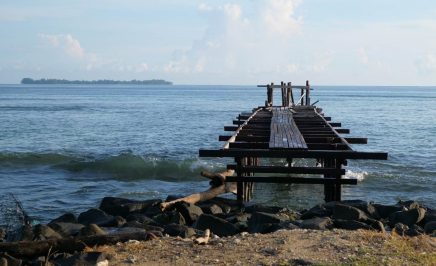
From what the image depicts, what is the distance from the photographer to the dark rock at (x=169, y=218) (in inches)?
443

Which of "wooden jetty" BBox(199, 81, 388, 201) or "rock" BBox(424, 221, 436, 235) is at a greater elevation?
"wooden jetty" BBox(199, 81, 388, 201)

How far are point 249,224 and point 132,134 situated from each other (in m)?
29.2

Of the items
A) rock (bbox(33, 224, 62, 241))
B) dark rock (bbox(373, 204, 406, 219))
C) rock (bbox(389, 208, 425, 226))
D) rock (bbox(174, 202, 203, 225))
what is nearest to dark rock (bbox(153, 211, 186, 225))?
rock (bbox(174, 202, 203, 225))

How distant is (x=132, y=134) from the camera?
128ft

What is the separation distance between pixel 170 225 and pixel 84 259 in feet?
8.52

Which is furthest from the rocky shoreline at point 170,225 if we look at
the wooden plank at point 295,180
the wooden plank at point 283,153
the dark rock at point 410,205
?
the wooden plank at point 283,153

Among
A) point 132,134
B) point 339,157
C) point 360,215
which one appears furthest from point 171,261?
point 132,134

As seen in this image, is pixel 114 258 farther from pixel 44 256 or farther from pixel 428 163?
pixel 428 163

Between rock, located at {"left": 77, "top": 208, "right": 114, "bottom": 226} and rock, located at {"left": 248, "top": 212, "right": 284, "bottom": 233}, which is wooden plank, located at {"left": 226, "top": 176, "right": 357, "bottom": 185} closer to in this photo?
rock, located at {"left": 248, "top": 212, "right": 284, "bottom": 233}

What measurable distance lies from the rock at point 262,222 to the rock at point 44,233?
316cm

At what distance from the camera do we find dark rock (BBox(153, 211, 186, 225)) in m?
11.3

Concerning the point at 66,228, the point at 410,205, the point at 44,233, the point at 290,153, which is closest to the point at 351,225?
the point at 290,153

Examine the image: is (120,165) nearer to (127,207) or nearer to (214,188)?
(214,188)

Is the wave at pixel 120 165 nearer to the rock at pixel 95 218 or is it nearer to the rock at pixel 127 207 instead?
the rock at pixel 127 207
